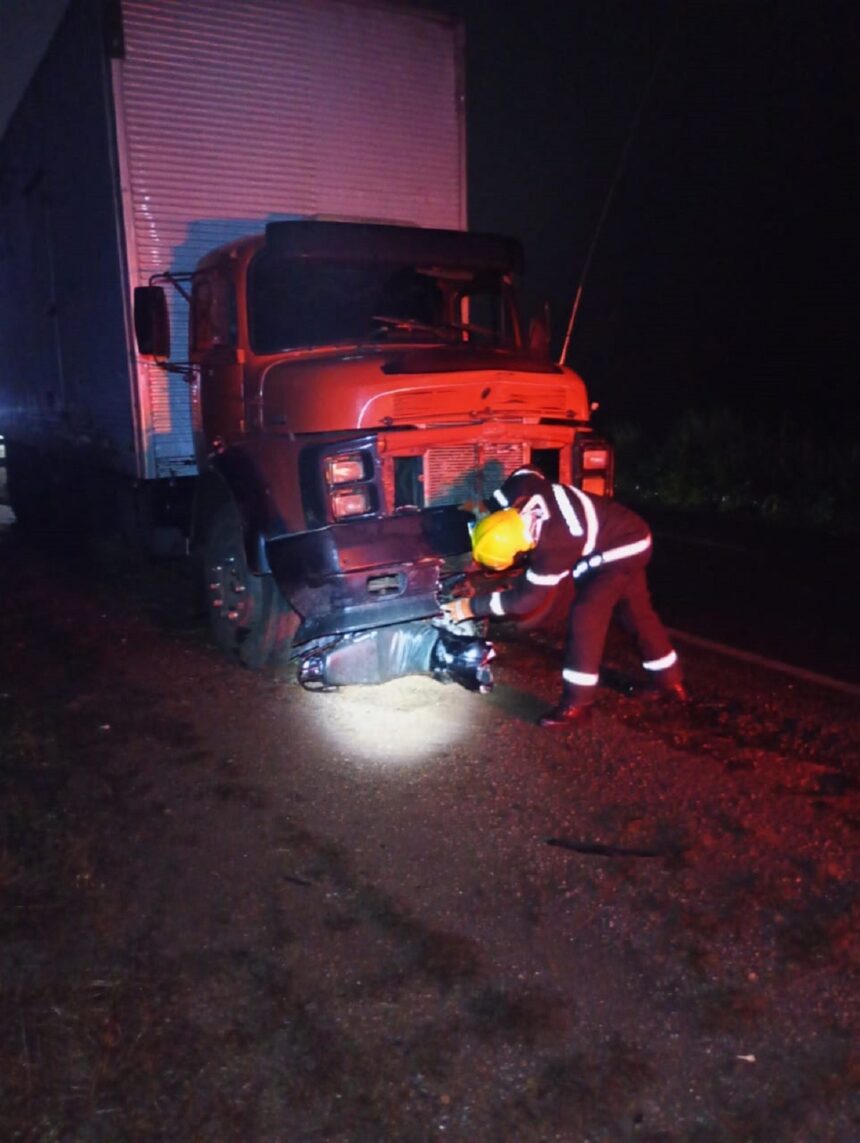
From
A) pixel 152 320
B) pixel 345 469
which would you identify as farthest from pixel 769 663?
pixel 152 320

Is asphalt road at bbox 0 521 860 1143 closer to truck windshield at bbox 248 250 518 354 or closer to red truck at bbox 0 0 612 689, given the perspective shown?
red truck at bbox 0 0 612 689

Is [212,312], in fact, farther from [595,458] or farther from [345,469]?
[595,458]

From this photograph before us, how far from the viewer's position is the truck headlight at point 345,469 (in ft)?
16.7

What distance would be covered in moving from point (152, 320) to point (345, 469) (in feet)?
7.09

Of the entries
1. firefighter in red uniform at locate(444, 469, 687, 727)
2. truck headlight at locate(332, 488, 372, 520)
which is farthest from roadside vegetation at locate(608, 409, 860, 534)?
truck headlight at locate(332, 488, 372, 520)

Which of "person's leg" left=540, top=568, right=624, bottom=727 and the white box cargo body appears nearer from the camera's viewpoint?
"person's leg" left=540, top=568, right=624, bottom=727

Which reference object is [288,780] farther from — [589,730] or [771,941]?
[771,941]

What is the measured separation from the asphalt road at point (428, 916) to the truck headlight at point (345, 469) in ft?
4.32

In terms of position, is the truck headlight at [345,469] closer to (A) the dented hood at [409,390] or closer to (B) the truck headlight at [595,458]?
(A) the dented hood at [409,390]

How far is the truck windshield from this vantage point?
19.5 ft

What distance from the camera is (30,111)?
30.3 feet

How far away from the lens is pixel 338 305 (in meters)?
6.07

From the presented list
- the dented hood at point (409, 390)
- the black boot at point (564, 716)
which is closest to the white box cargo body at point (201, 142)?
the dented hood at point (409, 390)

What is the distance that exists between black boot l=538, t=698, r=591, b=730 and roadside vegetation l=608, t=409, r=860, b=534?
776 centimetres
